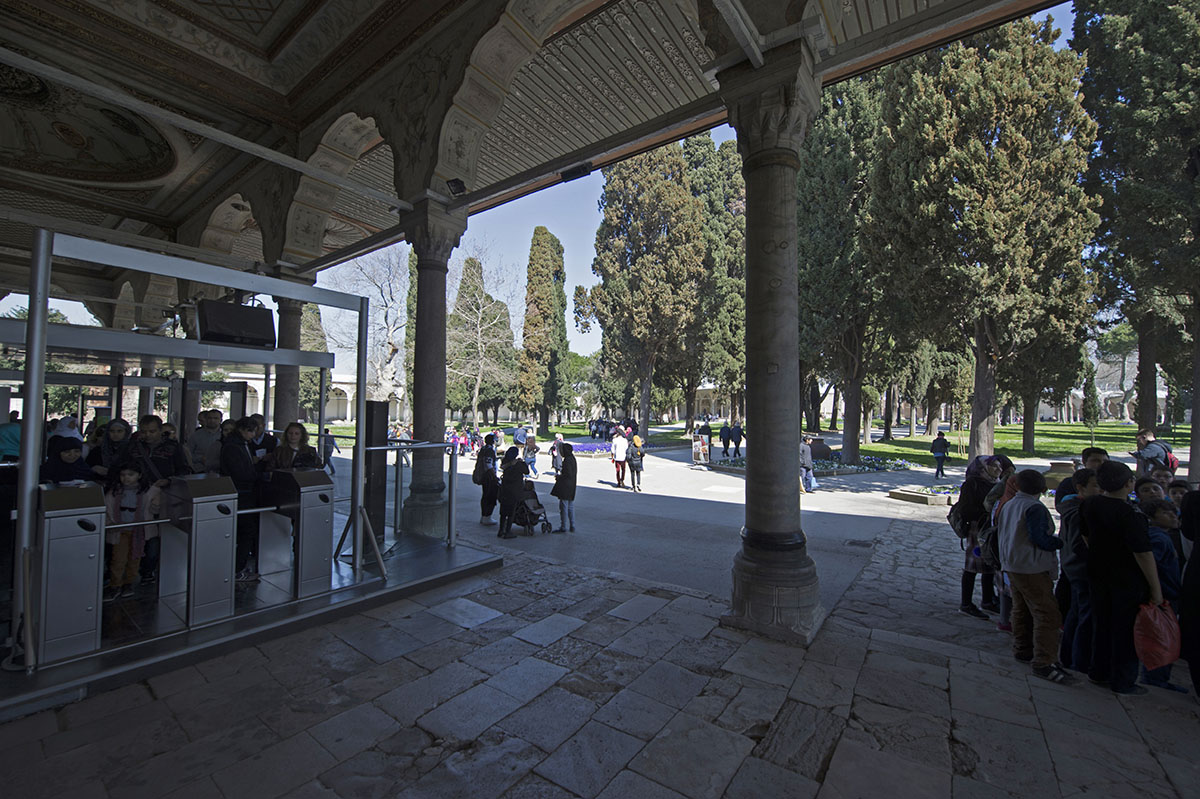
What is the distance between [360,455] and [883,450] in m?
24.4

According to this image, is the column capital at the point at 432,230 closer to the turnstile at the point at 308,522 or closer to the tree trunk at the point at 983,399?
the turnstile at the point at 308,522

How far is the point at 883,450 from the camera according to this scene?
934 inches

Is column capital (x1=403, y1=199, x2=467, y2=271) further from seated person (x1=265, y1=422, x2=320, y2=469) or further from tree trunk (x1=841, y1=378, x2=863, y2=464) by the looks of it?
tree trunk (x1=841, y1=378, x2=863, y2=464)

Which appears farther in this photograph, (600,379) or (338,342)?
(600,379)

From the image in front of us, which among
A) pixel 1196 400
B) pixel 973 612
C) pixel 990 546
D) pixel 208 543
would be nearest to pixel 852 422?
pixel 1196 400

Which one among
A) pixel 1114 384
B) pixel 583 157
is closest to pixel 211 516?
pixel 583 157

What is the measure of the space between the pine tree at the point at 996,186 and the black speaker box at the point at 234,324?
47.4ft

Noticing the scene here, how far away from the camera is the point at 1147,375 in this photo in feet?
52.3

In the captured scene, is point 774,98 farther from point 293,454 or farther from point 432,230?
point 293,454

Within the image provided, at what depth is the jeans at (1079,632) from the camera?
357cm

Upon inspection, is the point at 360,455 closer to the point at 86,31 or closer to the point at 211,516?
the point at 211,516

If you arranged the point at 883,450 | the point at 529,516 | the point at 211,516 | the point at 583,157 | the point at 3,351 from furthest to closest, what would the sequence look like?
the point at 883,450
the point at 529,516
the point at 3,351
the point at 583,157
the point at 211,516

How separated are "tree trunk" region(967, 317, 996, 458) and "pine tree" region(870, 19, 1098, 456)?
28mm

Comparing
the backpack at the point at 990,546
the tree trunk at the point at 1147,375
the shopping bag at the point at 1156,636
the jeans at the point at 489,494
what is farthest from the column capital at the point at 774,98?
the tree trunk at the point at 1147,375
